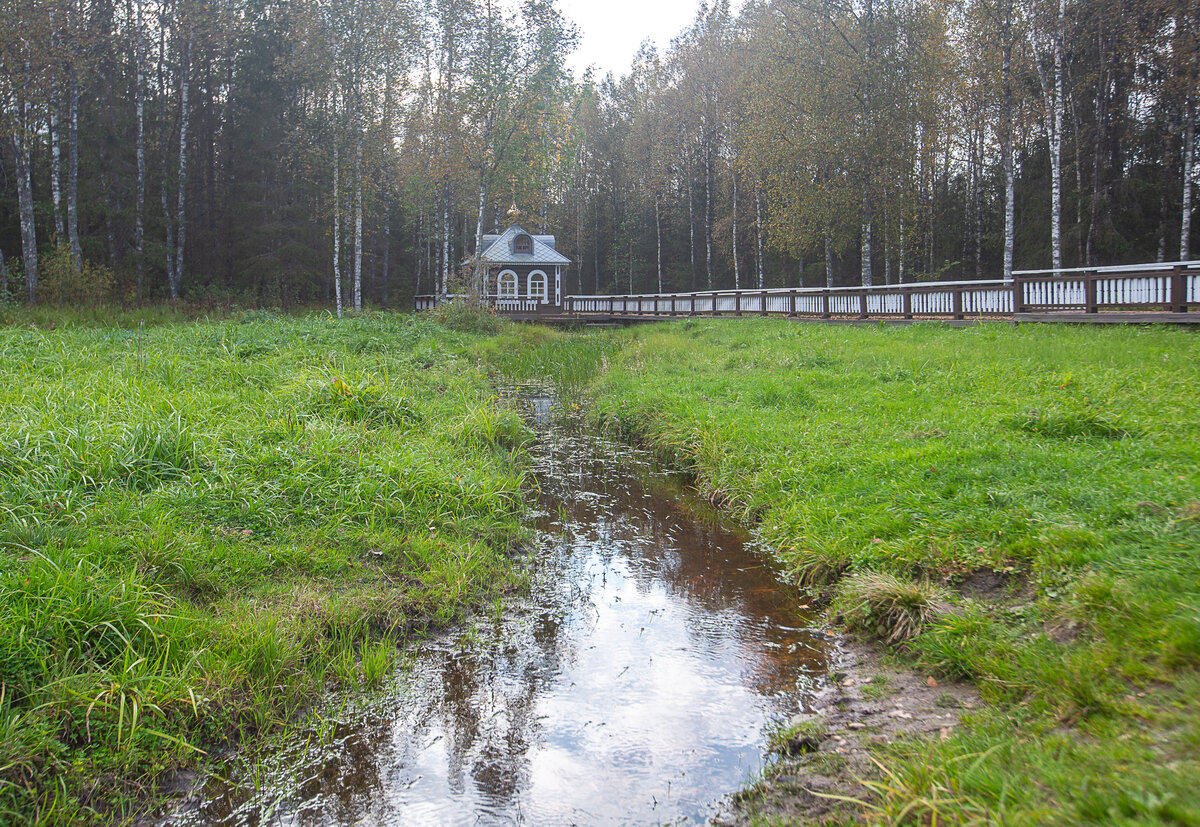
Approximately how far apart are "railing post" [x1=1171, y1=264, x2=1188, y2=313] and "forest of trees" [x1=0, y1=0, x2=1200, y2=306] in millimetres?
6493

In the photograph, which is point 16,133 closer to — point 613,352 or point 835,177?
point 613,352

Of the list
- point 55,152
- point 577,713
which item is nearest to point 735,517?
point 577,713

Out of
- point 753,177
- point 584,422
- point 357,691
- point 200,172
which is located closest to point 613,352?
point 584,422

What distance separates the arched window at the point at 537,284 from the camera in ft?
128

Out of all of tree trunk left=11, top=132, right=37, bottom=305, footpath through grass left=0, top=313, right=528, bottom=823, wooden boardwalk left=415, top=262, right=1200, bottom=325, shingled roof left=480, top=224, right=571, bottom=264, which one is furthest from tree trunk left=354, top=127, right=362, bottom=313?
footpath through grass left=0, top=313, right=528, bottom=823

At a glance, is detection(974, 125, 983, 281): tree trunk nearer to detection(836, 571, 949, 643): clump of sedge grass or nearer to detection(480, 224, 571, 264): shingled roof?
detection(480, 224, 571, 264): shingled roof

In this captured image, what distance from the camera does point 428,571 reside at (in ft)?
15.8

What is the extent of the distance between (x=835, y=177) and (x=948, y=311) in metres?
11.9

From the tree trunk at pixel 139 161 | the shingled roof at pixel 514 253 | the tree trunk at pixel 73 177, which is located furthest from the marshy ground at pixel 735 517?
the shingled roof at pixel 514 253

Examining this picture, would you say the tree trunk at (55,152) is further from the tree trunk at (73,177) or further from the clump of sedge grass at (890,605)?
the clump of sedge grass at (890,605)

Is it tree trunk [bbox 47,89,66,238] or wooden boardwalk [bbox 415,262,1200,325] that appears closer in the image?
wooden boardwalk [bbox 415,262,1200,325]

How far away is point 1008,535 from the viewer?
418 cm

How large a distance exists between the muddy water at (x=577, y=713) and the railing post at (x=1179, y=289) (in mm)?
13013

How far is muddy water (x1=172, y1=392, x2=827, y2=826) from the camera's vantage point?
9.34ft
